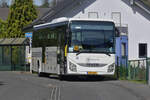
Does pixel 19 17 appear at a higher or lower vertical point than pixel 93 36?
higher

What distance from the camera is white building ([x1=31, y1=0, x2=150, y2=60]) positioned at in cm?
4403

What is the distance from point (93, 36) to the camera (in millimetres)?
24219

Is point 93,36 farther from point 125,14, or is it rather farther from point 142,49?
point 142,49

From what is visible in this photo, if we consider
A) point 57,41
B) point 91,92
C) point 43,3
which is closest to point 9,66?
point 57,41

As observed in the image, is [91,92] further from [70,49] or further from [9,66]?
[9,66]

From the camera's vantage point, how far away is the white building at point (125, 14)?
144ft

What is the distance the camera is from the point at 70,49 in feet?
79.1

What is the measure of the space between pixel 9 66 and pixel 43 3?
103m

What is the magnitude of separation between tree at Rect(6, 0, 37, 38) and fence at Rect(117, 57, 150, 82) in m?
33.2

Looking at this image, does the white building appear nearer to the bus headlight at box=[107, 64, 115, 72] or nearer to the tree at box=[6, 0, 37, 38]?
the tree at box=[6, 0, 37, 38]

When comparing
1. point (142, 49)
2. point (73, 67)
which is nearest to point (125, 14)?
point (142, 49)

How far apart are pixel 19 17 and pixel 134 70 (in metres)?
35.6

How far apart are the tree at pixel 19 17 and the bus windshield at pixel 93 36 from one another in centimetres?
3535

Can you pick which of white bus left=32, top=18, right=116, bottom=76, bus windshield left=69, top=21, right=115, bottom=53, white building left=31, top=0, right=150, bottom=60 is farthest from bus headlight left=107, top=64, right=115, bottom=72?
white building left=31, top=0, right=150, bottom=60
